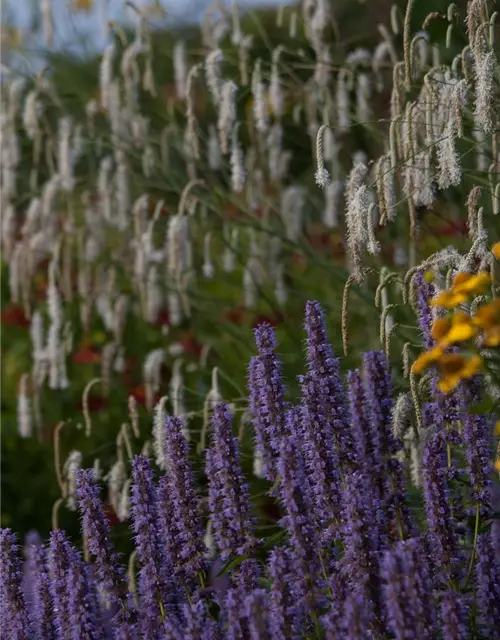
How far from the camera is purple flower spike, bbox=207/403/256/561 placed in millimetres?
2637

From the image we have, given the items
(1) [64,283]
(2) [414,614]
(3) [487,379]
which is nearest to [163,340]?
(1) [64,283]

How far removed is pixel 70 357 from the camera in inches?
275

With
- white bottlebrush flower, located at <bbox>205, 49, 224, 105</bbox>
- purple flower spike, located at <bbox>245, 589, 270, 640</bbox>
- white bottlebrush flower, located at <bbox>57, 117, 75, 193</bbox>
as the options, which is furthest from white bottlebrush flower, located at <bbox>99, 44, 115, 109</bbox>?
purple flower spike, located at <bbox>245, 589, 270, 640</bbox>

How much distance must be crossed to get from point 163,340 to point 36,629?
475 cm

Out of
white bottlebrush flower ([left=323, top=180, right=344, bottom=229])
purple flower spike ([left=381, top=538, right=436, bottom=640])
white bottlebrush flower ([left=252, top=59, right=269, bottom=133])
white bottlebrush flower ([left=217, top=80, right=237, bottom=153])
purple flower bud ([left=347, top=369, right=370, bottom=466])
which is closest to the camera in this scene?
purple flower spike ([left=381, top=538, right=436, bottom=640])

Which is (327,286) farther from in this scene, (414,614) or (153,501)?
(414,614)

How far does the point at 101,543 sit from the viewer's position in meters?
2.61

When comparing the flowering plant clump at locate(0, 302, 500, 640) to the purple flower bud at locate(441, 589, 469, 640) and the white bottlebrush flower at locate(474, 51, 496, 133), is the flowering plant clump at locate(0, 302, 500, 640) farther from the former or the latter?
the white bottlebrush flower at locate(474, 51, 496, 133)

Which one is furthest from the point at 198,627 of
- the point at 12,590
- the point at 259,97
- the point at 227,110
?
the point at 259,97

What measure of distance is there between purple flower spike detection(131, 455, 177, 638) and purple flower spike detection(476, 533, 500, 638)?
0.69 m

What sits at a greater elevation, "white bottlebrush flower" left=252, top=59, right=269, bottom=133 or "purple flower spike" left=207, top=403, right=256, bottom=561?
"white bottlebrush flower" left=252, top=59, right=269, bottom=133

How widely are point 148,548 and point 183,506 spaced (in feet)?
0.39

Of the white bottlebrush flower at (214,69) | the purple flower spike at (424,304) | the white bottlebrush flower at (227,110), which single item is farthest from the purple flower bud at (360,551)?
the white bottlebrush flower at (214,69)

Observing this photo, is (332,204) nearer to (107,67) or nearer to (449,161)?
(107,67)
